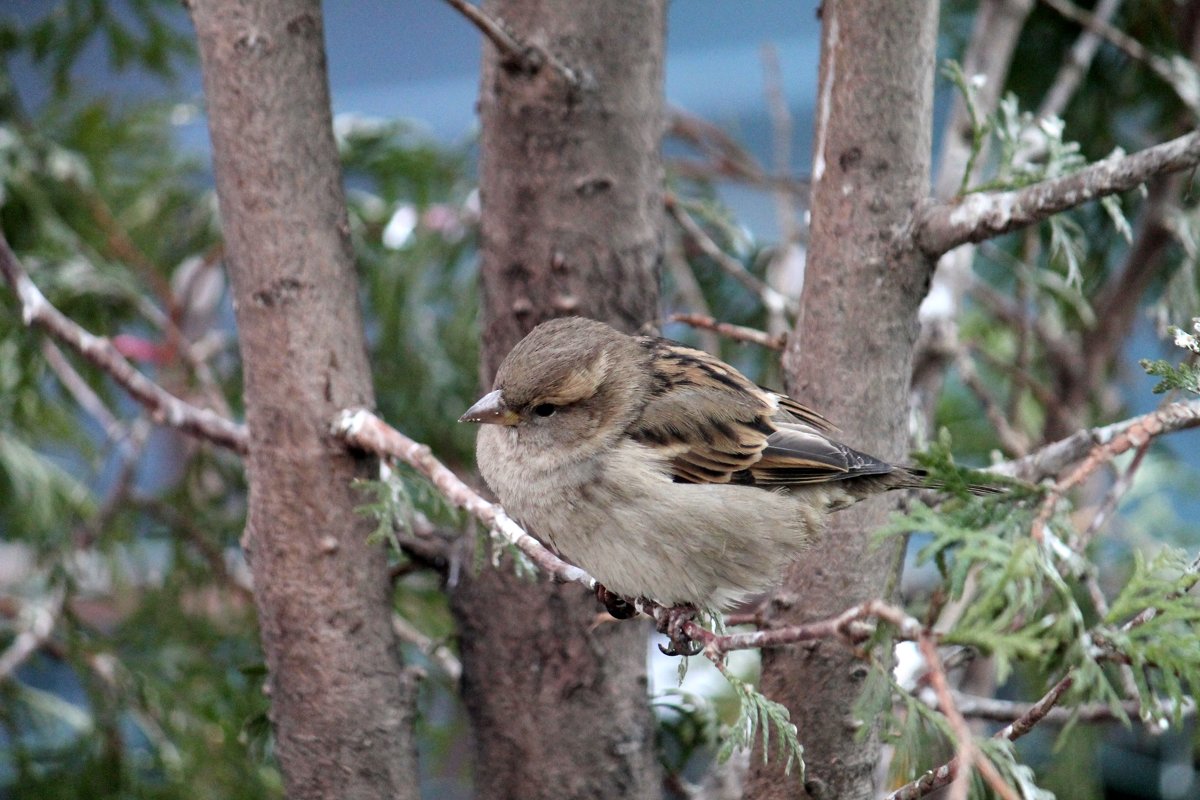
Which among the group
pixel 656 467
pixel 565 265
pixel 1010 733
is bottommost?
pixel 1010 733

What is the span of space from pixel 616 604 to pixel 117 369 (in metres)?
1.04

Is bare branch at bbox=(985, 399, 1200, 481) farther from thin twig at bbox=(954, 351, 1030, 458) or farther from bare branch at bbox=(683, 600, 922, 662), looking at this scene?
thin twig at bbox=(954, 351, 1030, 458)

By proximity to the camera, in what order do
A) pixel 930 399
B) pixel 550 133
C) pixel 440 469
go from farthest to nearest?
pixel 930 399 → pixel 550 133 → pixel 440 469

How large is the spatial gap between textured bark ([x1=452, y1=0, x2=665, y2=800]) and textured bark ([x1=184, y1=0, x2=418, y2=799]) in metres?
0.23

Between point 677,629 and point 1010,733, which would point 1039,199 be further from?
point 677,629

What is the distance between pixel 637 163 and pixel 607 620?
84cm

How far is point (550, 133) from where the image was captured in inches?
82.8

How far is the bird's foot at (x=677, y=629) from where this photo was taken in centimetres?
181

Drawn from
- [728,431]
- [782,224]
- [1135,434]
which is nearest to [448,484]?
[728,431]

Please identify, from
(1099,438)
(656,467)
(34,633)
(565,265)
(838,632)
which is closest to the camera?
(838,632)

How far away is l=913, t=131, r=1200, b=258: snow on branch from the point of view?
140cm

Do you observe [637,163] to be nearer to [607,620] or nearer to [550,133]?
[550,133]

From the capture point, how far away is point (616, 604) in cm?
198

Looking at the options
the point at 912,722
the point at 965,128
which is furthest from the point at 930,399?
the point at 912,722
